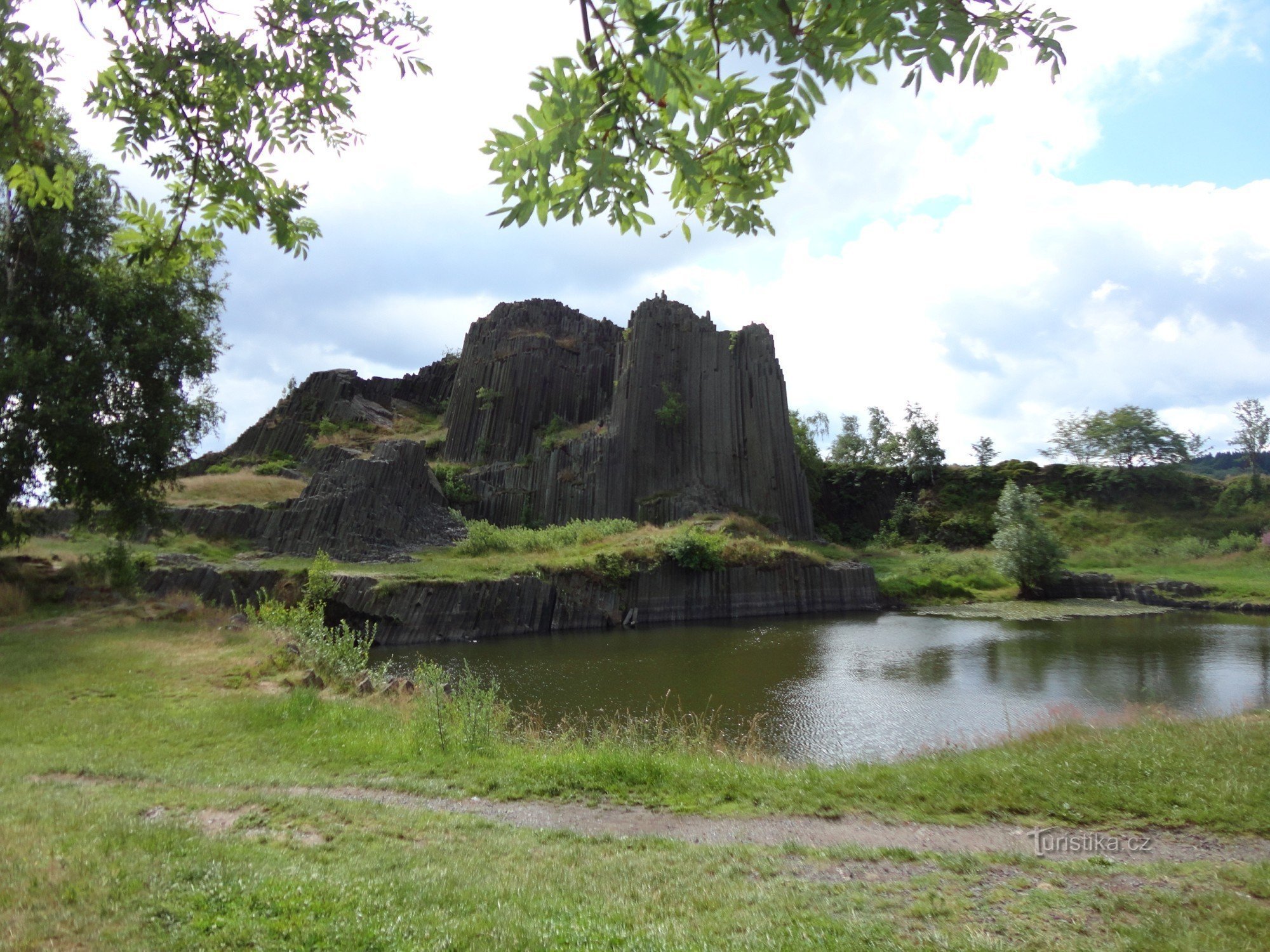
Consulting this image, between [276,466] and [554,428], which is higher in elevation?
[554,428]

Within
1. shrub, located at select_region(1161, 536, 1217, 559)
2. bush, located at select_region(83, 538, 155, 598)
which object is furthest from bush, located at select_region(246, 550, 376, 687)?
shrub, located at select_region(1161, 536, 1217, 559)

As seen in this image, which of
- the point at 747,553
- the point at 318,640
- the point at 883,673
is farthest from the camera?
the point at 747,553

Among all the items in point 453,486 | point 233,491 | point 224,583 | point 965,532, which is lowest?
point 224,583

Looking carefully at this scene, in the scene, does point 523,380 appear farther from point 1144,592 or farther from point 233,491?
point 1144,592

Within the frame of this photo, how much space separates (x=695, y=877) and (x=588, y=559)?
26410 millimetres

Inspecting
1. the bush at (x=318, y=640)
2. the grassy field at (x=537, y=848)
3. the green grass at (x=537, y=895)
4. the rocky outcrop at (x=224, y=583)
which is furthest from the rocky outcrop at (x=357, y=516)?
the green grass at (x=537, y=895)

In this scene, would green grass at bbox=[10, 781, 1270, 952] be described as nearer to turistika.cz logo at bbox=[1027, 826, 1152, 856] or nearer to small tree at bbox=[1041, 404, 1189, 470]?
turistika.cz logo at bbox=[1027, 826, 1152, 856]

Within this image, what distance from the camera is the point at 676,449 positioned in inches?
1839

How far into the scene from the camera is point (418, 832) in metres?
5.60

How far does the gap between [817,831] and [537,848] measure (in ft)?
7.74

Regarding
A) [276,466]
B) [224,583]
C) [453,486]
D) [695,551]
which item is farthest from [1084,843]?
[276,466]

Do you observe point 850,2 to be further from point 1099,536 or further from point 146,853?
point 1099,536

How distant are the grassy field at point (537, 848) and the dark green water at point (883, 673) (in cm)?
379

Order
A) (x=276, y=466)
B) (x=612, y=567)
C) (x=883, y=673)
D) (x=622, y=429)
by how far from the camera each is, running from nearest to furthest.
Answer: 1. (x=883, y=673)
2. (x=612, y=567)
3. (x=622, y=429)
4. (x=276, y=466)
